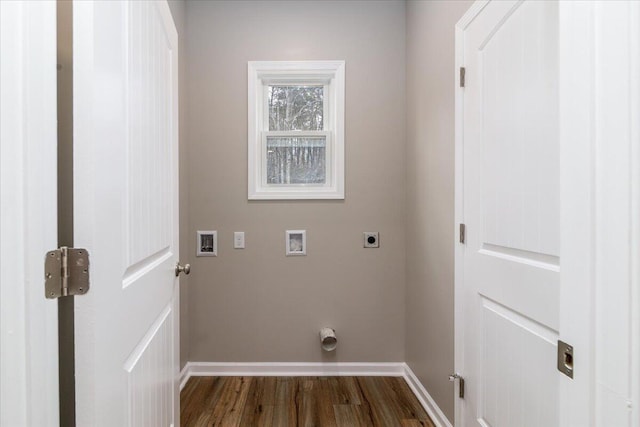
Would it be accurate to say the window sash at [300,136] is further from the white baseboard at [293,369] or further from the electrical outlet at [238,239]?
the white baseboard at [293,369]

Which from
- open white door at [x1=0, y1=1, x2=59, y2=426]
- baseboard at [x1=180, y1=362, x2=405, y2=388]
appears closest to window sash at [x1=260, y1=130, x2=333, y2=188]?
baseboard at [x1=180, y1=362, x2=405, y2=388]

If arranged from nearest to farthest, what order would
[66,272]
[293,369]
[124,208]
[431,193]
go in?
1. [66,272]
2. [124,208]
3. [431,193]
4. [293,369]

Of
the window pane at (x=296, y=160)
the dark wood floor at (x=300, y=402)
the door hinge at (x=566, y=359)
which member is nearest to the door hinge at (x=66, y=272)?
the door hinge at (x=566, y=359)

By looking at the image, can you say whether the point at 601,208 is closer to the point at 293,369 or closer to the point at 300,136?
the point at 300,136

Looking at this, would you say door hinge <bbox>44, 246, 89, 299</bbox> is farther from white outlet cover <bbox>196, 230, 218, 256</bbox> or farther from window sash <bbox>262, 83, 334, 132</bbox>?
window sash <bbox>262, 83, 334, 132</bbox>

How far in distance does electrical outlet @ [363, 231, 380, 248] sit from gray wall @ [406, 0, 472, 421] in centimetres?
22

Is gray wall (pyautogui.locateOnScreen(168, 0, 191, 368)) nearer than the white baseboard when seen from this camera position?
Yes

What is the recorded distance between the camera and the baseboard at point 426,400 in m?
1.71

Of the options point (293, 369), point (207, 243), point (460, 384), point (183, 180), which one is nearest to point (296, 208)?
point (207, 243)

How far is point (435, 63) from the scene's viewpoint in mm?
1785

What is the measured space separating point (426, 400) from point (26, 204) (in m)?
2.06

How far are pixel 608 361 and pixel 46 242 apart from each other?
100 centimetres

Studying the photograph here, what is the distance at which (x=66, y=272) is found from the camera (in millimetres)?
646

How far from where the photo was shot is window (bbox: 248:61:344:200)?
2256 mm
